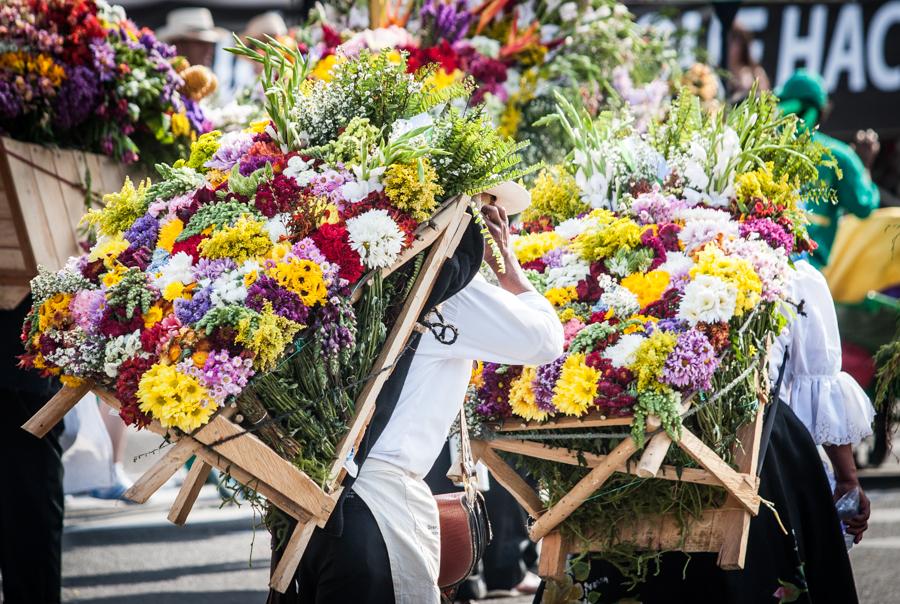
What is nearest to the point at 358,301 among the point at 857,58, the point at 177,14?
the point at 177,14

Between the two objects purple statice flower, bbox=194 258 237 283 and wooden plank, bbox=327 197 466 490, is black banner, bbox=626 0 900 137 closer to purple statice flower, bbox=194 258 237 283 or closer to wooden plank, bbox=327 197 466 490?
wooden plank, bbox=327 197 466 490

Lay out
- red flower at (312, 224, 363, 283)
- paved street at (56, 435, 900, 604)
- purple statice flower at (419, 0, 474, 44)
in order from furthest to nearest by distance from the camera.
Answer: purple statice flower at (419, 0, 474, 44), paved street at (56, 435, 900, 604), red flower at (312, 224, 363, 283)

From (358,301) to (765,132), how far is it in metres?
2.06

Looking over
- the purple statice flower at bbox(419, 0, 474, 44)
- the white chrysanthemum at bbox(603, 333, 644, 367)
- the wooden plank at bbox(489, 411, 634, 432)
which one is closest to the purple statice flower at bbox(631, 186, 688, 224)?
the white chrysanthemum at bbox(603, 333, 644, 367)

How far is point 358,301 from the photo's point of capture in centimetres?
315

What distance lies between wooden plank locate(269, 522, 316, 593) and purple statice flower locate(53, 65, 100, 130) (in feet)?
9.12

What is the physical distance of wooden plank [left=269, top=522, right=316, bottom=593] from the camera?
2.96 meters

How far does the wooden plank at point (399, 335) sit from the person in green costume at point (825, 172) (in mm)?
2957

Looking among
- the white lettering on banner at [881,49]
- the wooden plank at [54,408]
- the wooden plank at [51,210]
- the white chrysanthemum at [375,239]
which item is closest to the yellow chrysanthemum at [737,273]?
the white chrysanthemum at [375,239]

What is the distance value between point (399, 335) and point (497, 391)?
3.16 feet

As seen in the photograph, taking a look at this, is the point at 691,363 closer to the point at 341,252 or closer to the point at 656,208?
the point at 656,208

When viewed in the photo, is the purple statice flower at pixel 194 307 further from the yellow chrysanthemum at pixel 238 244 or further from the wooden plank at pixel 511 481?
the wooden plank at pixel 511 481

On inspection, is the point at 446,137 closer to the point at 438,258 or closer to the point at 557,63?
the point at 438,258

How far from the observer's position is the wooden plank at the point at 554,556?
397 cm
